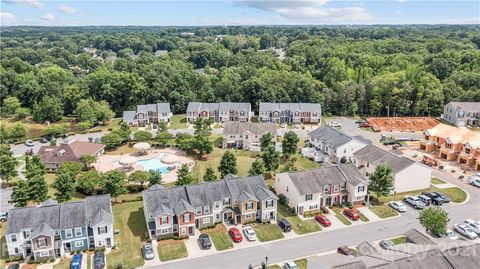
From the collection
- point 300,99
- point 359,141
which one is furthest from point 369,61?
point 359,141

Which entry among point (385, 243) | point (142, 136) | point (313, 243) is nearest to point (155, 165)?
point (142, 136)

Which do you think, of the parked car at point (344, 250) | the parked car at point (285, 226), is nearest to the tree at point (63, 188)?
the parked car at point (285, 226)

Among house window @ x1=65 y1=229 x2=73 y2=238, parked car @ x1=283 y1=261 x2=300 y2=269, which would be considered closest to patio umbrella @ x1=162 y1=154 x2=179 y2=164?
house window @ x1=65 y1=229 x2=73 y2=238

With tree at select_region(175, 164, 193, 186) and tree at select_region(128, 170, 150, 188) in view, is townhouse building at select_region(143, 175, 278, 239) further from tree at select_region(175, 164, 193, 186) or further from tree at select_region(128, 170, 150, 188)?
tree at select_region(128, 170, 150, 188)

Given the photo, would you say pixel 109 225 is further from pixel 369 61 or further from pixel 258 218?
pixel 369 61

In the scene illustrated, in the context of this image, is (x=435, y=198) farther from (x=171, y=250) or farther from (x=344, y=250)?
(x=171, y=250)
